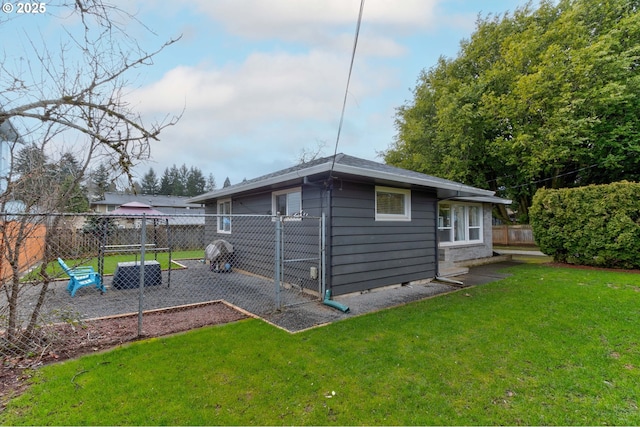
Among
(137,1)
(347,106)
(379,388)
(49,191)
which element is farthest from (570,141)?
(49,191)

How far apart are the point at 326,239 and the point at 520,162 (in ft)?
43.0

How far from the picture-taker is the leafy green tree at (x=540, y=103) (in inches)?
469

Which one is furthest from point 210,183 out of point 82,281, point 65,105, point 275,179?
point 65,105

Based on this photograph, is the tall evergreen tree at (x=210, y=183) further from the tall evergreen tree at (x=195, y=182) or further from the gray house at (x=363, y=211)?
the gray house at (x=363, y=211)

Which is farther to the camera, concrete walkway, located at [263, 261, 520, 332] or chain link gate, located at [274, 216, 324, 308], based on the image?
chain link gate, located at [274, 216, 324, 308]

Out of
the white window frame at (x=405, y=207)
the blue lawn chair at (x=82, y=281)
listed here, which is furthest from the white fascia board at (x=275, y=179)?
the blue lawn chair at (x=82, y=281)

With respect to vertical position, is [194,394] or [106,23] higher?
[106,23]

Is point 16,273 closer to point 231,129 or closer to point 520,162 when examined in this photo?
point 231,129

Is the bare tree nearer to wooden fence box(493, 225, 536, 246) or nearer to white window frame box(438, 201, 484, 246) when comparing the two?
white window frame box(438, 201, 484, 246)

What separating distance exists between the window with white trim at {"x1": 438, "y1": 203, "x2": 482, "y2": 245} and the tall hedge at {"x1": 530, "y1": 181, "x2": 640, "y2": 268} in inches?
72.1

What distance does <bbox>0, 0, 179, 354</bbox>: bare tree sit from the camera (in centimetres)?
271

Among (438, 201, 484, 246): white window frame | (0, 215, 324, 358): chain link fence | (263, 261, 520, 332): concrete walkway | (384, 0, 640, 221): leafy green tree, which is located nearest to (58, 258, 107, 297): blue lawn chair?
(0, 215, 324, 358): chain link fence

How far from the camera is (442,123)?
15344 mm

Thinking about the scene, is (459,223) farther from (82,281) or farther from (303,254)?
(82,281)
